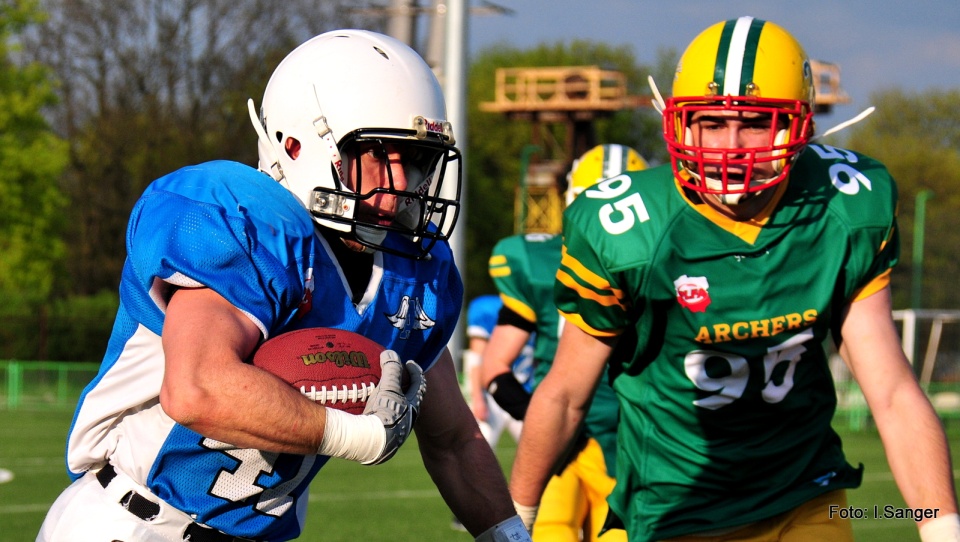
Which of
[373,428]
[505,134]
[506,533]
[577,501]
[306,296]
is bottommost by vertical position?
[505,134]

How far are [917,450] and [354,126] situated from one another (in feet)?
5.09

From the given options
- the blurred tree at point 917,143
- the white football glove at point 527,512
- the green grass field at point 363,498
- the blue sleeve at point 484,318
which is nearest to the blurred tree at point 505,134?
the blurred tree at point 917,143

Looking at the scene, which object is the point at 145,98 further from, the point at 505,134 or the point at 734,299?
the point at 734,299

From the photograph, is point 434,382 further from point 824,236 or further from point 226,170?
point 824,236

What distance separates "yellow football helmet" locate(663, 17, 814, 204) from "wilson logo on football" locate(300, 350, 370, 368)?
122cm

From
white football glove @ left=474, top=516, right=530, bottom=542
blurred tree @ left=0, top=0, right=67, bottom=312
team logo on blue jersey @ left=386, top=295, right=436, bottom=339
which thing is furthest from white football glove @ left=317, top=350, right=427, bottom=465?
blurred tree @ left=0, top=0, right=67, bottom=312

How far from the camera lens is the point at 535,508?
11.7 feet

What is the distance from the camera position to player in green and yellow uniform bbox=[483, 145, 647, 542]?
468 centimetres

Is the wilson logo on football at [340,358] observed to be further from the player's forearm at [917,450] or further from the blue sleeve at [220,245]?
the player's forearm at [917,450]

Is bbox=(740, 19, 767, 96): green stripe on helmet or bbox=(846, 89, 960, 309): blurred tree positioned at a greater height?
bbox=(740, 19, 767, 96): green stripe on helmet

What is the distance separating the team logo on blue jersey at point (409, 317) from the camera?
275 centimetres

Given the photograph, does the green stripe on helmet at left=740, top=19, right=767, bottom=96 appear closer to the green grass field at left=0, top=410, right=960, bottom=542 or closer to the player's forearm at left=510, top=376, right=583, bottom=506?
the player's forearm at left=510, top=376, right=583, bottom=506

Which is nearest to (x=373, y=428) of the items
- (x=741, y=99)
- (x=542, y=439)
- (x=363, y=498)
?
(x=542, y=439)

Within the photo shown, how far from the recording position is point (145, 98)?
29.6 m
